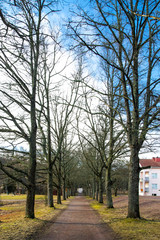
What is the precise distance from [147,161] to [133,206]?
51.1 meters

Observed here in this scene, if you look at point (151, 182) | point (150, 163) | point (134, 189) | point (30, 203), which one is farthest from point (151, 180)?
point (30, 203)

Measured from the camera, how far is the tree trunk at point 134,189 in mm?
10271

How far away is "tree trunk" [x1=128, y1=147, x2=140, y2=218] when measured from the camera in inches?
404

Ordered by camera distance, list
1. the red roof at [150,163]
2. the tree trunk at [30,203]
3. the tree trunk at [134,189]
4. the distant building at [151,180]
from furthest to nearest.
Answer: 1. the red roof at [150,163]
2. the distant building at [151,180]
3. the tree trunk at [30,203]
4. the tree trunk at [134,189]

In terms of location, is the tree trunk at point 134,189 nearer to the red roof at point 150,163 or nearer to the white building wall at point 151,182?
the red roof at point 150,163

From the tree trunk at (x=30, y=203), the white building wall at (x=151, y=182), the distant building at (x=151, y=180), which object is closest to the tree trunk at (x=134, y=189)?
the tree trunk at (x=30, y=203)

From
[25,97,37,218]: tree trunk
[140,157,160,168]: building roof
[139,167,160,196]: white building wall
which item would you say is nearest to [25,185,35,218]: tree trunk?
[25,97,37,218]: tree trunk

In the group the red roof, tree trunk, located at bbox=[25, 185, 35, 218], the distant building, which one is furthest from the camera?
the red roof

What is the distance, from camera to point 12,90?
11148mm

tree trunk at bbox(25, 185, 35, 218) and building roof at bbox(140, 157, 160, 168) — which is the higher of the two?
tree trunk at bbox(25, 185, 35, 218)

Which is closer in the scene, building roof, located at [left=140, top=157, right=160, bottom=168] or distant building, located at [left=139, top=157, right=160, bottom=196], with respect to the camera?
distant building, located at [left=139, top=157, right=160, bottom=196]

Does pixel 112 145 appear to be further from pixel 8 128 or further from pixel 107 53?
pixel 8 128

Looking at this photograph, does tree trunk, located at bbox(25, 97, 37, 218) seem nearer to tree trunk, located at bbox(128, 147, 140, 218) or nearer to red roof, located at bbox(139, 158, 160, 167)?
tree trunk, located at bbox(128, 147, 140, 218)

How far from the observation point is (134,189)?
34.4ft
